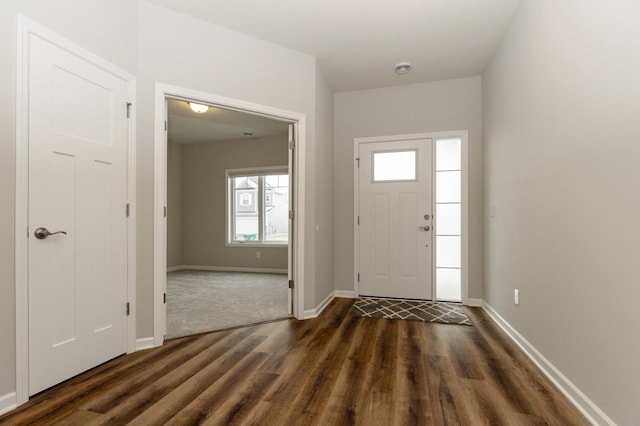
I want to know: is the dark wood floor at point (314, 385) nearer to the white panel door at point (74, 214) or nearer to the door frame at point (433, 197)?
the white panel door at point (74, 214)

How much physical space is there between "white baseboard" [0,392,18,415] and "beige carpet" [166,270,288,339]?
3.64 ft

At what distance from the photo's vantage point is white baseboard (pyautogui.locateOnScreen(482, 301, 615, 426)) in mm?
1563

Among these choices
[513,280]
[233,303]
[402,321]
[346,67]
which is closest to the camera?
[513,280]

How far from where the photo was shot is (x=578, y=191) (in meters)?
1.74

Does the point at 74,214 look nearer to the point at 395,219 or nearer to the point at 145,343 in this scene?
the point at 145,343

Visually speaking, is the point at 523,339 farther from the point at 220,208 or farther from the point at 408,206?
the point at 220,208

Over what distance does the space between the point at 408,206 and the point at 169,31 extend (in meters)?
3.21

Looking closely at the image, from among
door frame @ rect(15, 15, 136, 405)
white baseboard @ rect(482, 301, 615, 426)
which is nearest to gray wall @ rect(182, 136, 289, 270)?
white baseboard @ rect(482, 301, 615, 426)

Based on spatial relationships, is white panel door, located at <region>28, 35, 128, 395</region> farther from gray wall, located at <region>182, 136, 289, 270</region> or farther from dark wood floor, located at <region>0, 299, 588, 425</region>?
gray wall, located at <region>182, 136, 289, 270</region>

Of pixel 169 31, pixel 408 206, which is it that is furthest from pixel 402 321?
pixel 169 31

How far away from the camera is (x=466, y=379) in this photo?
2053 millimetres

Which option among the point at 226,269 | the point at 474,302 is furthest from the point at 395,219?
the point at 226,269

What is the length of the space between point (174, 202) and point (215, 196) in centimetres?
91

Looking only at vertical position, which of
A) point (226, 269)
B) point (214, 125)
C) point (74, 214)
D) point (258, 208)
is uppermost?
point (214, 125)
